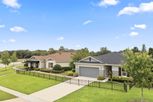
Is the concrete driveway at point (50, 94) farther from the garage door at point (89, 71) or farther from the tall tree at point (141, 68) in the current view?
the tall tree at point (141, 68)

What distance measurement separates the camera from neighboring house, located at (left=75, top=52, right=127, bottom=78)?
41375mm

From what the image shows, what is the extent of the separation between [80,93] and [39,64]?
1333 inches

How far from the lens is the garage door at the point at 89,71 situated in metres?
44.3

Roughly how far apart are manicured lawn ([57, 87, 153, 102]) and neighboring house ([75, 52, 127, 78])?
9593 mm

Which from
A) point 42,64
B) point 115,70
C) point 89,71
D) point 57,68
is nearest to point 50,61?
point 42,64

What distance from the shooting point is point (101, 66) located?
141ft

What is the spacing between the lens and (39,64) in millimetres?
62875

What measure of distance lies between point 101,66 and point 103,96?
48.4 ft

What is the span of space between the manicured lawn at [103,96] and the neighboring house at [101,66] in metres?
9.59

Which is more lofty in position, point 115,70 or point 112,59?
point 112,59

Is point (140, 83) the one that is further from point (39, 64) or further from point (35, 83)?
point (39, 64)

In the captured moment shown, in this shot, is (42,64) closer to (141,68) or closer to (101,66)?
(101,66)

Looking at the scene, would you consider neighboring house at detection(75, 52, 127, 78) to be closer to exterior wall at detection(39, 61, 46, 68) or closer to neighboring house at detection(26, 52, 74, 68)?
neighboring house at detection(26, 52, 74, 68)

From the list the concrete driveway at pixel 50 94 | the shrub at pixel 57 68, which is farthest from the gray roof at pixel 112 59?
the shrub at pixel 57 68
